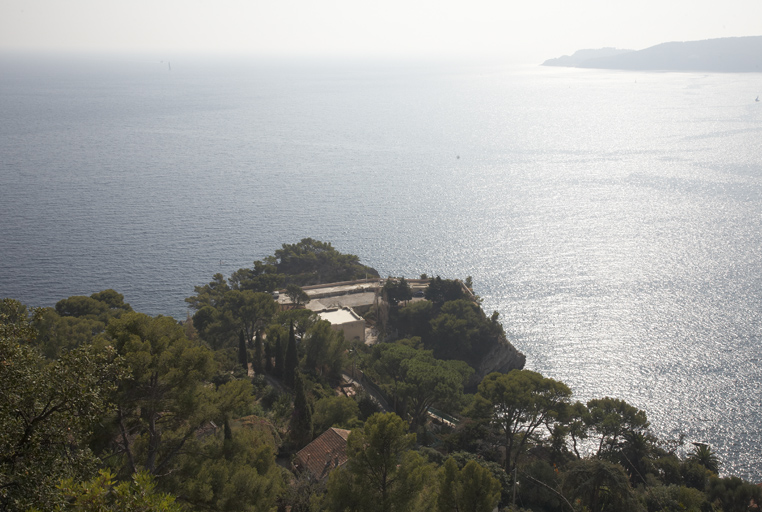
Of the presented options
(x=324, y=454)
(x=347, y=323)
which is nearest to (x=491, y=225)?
(x=347, y=323)

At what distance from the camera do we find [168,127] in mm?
148000

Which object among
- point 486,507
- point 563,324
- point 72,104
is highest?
point 72,104

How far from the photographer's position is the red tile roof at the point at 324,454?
66.7ft

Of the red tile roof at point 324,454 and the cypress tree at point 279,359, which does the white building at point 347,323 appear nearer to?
the cypress tree at point 279,359

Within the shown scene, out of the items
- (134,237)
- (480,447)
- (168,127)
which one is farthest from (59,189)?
(480,447)

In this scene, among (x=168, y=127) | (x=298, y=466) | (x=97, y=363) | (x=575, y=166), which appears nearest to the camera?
(x=97, y=363)

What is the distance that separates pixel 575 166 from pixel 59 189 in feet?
323

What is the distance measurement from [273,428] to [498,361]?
2652cm

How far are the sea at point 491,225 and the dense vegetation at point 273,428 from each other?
48.2 ft

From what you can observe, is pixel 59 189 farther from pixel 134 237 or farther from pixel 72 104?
pixel 72 104

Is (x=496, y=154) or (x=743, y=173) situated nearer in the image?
(x=743, y=173)

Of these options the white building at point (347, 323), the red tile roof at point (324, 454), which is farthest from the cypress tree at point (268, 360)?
the red tile roof at point (324, 454)

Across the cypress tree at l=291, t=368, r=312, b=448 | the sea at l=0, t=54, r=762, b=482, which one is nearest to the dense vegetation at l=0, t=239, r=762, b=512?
the cypress tree at l=291, t=368, r=312, b=448

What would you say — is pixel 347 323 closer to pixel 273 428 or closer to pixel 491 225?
pixel 273 428
